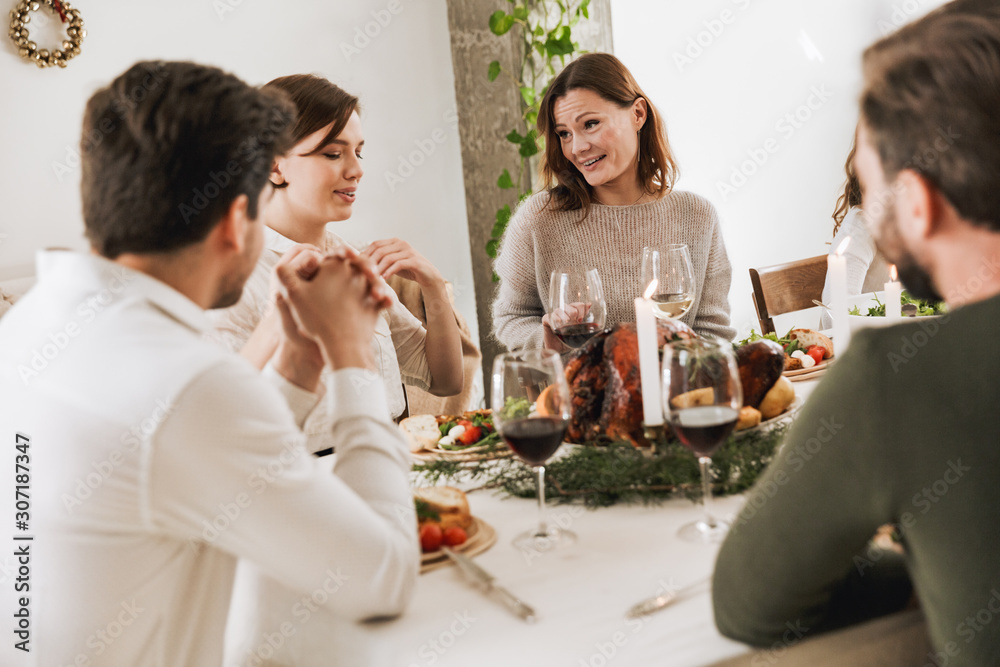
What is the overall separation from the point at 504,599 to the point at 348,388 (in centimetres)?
31

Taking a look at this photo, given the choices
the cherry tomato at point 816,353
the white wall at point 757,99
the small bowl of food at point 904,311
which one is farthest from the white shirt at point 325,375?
the white wall at point 757,99

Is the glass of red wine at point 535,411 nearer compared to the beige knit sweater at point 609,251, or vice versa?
the glass of red wine at point 535,411

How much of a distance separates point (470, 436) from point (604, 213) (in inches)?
51.2

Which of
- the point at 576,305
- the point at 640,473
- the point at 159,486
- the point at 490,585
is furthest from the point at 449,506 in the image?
the point at 576,305

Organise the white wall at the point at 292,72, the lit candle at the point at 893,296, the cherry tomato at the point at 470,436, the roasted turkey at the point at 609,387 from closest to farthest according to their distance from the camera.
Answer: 1. the roasted turkey at the point at 609,387
2. the cherry tomato at the point at 470,436
3. the lit candle at the point at 893,296
4. the white wall at the point at 292,72

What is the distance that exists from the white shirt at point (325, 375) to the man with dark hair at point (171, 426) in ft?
2.23

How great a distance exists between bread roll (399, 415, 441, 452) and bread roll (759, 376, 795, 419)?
563 mm

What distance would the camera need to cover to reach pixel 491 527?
1130 millimetres

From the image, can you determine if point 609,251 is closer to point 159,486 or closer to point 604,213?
point 604,213

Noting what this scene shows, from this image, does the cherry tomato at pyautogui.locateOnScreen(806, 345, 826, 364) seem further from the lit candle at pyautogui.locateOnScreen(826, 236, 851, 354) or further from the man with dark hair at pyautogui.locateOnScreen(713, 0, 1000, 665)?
the man with dark hair at pyautogui.locateOnScreen(713, 0, 1000, 665)

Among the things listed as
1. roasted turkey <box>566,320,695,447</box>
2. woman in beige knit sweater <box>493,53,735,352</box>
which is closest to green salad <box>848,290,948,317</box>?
woman in beige knit sweater <box>493,53,735,352</box>

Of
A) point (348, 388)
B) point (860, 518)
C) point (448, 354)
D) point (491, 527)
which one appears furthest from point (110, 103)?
point (448, 354)

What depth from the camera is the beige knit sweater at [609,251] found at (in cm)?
249

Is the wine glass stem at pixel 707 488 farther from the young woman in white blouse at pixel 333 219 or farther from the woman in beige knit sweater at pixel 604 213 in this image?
the woman in beige knit sweater at pixel 604 213
